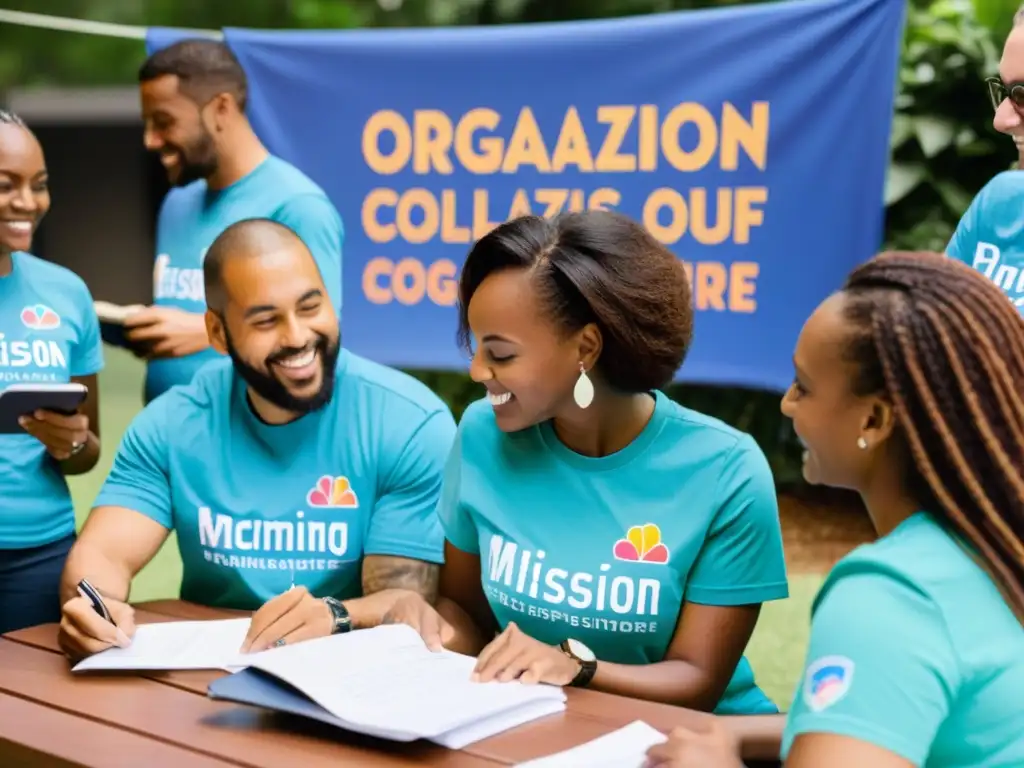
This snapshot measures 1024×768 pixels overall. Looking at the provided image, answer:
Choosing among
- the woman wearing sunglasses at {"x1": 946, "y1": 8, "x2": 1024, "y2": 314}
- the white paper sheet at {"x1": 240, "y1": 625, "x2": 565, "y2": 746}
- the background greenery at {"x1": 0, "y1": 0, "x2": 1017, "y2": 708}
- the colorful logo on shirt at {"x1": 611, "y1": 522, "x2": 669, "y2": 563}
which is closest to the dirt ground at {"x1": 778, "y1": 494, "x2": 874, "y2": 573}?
the background greenery at {"x1": 0, "y1": 0, "x2": 1017, "y2": 708}

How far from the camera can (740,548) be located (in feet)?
6.42

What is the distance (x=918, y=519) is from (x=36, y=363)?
7.00 feet

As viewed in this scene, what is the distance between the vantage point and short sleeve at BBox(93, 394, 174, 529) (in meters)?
2.31

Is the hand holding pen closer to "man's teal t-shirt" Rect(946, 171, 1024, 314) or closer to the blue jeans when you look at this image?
the blue jeans

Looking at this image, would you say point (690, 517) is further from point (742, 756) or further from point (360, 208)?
point (360, 208)

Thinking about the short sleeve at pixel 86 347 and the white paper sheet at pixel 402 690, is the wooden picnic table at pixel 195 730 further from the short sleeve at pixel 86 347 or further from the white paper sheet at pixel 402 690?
the short sleeve at pixel 86 347

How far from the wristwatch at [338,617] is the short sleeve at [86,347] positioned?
1221mm

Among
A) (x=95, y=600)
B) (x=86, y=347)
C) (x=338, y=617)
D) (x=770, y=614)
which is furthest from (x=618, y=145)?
(x=95, y=600)

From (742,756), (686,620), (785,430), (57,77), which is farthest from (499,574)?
(57,77)

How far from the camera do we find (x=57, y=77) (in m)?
11.5

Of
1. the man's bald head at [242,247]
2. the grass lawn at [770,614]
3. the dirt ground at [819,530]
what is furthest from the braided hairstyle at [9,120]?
the dirt ground at [819,530]

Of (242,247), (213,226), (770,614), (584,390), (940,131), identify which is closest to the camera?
(584,390)

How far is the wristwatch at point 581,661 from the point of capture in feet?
5.81

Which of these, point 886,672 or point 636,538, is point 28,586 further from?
point 886,672
